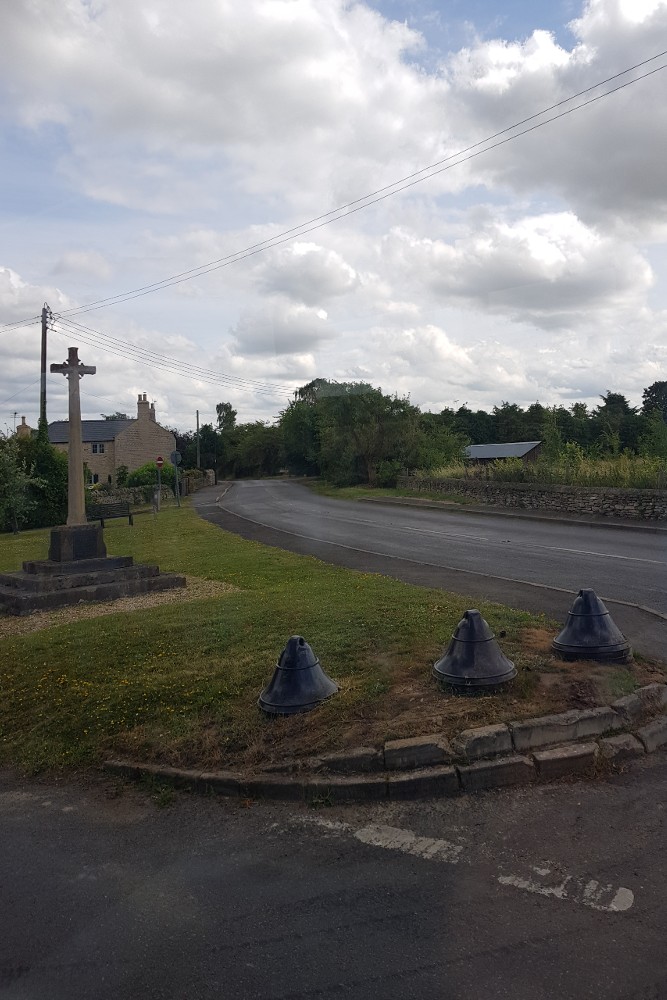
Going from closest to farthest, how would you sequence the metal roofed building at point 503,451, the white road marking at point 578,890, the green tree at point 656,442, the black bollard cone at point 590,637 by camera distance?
the white road marking at point 578,890
the black bollard cone at point 590,637
the green tree at point 656,442
the metal roofed building at point 503,451

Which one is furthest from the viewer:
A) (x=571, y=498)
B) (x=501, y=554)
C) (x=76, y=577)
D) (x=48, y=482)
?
(x=48, y=482)

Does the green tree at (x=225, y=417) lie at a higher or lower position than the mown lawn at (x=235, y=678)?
higher

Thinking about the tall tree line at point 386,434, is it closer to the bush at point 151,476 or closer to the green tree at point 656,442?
the green tree at point 656,442

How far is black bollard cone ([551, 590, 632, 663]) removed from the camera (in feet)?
20.2

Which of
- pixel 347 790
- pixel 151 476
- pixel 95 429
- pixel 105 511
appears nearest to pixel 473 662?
pixel 347 790

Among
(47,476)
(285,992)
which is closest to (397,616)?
(285,992)

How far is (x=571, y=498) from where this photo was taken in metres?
24.1

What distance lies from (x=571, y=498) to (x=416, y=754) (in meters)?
20.7

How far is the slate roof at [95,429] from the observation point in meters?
74.4

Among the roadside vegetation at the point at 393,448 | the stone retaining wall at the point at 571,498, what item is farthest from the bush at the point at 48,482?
the stone retaining wall at the point at 571,498

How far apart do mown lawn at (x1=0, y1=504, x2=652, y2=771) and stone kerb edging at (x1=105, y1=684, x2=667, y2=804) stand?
20 cm

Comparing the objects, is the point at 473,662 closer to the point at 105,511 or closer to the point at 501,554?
the point at 501,554

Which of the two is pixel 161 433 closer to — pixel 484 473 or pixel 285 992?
pixel 484 473

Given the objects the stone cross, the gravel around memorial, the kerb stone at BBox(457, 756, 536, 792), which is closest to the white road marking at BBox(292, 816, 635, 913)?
the kerb stone at BBox(457, 756, 536, 792)
